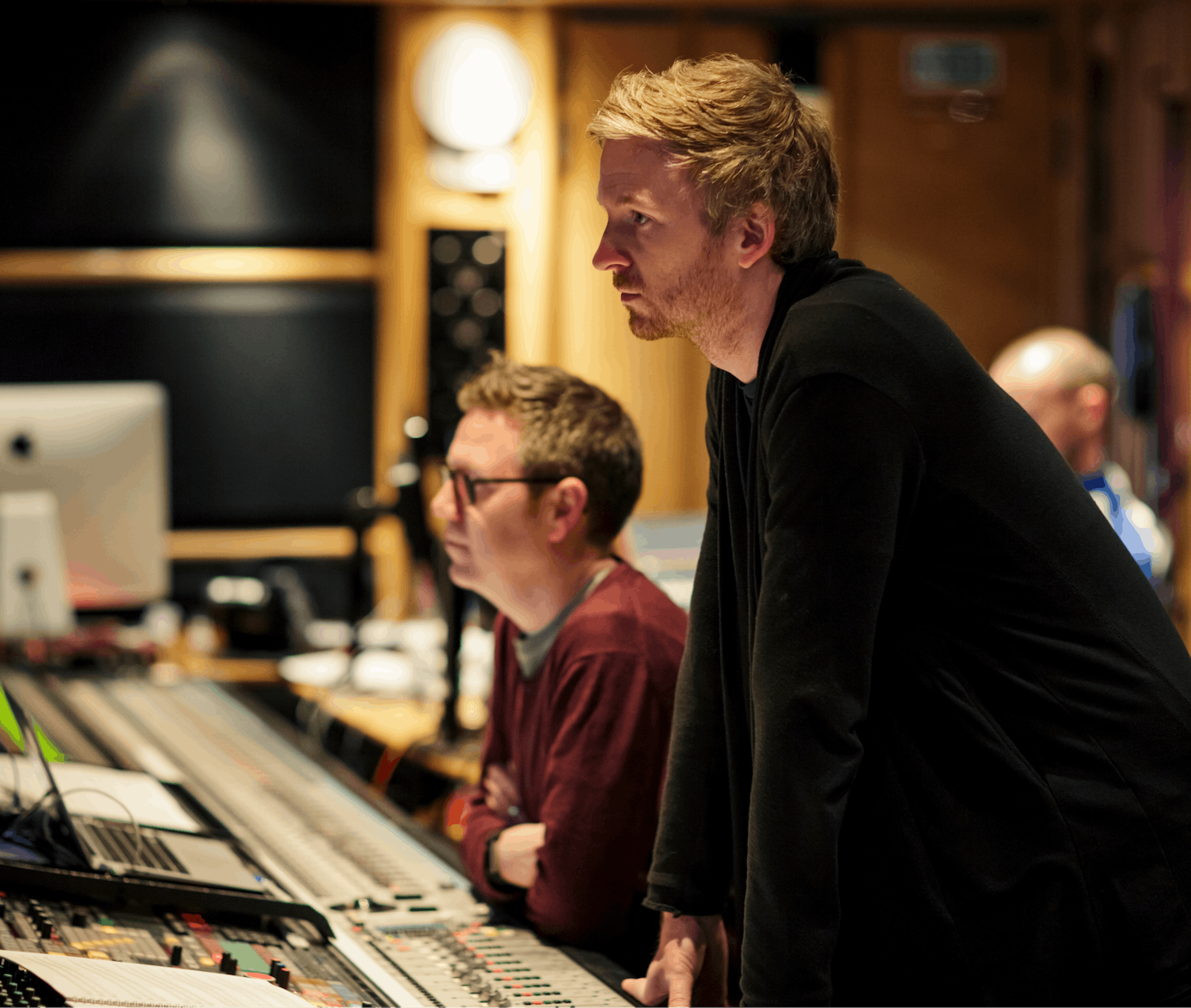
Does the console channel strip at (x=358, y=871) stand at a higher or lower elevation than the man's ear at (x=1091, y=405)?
lower

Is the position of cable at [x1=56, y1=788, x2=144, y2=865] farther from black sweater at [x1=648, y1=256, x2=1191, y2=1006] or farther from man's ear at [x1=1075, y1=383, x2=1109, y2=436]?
man's ear at [x1=1075, y1=383, x2=1109, y2=436]

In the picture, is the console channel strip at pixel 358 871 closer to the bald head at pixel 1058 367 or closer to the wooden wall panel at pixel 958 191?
the bald head at pixel 1058 367

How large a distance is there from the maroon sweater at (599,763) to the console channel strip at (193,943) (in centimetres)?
20

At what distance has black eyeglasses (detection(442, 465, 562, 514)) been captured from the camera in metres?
1.41

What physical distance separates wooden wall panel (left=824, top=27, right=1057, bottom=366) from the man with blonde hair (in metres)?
3.55

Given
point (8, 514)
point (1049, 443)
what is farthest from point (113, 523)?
point (1049, 443)

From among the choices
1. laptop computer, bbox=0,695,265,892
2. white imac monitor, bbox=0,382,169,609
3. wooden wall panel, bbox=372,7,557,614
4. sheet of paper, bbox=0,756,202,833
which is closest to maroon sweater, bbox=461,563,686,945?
laptop computer, bbox=0,695,265,892

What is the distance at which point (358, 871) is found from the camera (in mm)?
1442

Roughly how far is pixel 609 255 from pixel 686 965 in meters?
0.56

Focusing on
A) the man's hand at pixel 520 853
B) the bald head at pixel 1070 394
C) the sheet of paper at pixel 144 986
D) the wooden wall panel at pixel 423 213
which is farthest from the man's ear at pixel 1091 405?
the wooden wall panel at pixel 423 213

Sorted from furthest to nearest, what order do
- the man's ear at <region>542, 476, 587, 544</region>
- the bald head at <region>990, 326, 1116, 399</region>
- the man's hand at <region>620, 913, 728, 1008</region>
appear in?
the bald head at <region>990, 326, 1116, 399</region> < the man's ear at <region>542, 476, 587, 544</region> < the man's hand at <region>620, 913, 728, 1008</region>

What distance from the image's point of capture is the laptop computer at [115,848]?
1.26 metres

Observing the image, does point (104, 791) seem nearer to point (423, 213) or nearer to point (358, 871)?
point (358, 871)

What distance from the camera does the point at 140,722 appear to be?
2117mm
